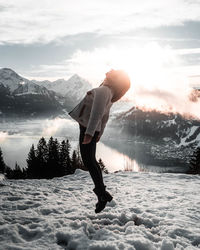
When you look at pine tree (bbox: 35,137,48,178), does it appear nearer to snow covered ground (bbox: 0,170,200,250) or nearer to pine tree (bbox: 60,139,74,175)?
pine tree (bbox: 60,139,74,175)

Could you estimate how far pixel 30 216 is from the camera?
401 centimetres

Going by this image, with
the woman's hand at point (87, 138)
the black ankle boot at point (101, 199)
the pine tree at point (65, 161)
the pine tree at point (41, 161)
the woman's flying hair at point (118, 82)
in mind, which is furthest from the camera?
the pine tree at point (65, 161)

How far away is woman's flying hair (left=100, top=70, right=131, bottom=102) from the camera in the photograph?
14.6ft

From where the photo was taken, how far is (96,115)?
13.5 ft

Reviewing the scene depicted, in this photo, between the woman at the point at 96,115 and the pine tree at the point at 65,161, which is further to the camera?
the pine tree at the point at 65,161

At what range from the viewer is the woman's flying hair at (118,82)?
444 centimetres

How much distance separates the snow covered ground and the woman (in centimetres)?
50

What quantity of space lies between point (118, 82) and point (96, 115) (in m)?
0.83

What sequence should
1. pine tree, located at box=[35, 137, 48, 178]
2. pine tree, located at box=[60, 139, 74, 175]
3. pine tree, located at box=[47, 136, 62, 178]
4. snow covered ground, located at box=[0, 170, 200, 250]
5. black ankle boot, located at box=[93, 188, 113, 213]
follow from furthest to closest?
pine tree, located at box=[60, 139, 74, 175] < pine tree, located at box=[35, 137, 48, 178] < pine tree, located at box=[47, 136, 62, 178] < black ankle boot, located at box=[93, 188, 113, 213] < snow covered ground, located at box=[0, 170, 200, 250]

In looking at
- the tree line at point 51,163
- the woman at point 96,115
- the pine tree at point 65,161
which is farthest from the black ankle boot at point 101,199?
the pine tree at point 65,161

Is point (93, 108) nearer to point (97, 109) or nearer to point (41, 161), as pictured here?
point (97, 109)

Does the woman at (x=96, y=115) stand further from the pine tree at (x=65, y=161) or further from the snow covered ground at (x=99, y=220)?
the pine tree at (x=65, y=161)

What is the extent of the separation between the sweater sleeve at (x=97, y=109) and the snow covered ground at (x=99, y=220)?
4.94ft

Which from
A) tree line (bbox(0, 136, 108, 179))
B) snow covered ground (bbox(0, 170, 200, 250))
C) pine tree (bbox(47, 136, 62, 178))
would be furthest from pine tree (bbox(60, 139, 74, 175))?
snow covered ground (bbox(0, 170, 200, 250))
